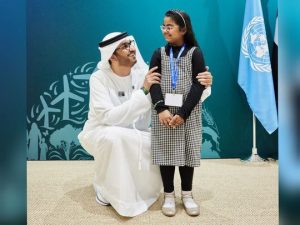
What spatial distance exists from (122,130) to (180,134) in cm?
38

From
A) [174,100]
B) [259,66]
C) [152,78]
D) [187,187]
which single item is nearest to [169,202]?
[187,187]

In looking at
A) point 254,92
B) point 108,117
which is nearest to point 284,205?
point 108,117

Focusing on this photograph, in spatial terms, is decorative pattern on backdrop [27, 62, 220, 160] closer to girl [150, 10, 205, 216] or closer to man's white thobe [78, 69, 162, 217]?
man's white thobe [78, 69, 162, 217]

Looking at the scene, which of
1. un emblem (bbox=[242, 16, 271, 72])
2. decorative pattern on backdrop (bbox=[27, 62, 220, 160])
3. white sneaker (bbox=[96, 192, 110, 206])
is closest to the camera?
white sneaker (bbox=[96, 192, 110, 206])

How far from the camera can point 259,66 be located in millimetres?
4207

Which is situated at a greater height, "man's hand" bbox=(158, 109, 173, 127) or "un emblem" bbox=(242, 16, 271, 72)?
"un emblem" bbox=(242, 16, 271, 72)

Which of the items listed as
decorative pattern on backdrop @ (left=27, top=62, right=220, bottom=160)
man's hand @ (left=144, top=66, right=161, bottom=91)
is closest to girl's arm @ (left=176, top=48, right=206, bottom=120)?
man's hand @ (left=144, top=66, right=161, bottom=91)

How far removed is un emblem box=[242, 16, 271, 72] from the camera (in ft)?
13.7

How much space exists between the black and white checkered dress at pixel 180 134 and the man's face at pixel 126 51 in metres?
0.33

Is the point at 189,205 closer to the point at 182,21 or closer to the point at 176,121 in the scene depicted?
the point at 176,121

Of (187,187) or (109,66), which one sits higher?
(109,66)

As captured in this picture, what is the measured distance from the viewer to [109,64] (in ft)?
9.26

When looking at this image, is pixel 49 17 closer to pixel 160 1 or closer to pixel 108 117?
pixel 160 1

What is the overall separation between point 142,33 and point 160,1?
0.42 meters
